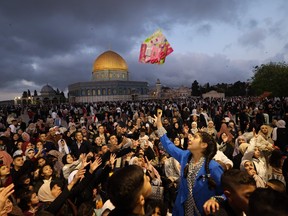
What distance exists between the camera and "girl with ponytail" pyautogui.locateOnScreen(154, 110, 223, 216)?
8.52ft

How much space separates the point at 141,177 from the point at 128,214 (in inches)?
10.2

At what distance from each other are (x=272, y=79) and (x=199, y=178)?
→ 3509 centimetres

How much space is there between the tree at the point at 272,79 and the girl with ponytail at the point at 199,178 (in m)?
33.8

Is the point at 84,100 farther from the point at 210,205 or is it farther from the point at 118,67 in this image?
the point at 210,205

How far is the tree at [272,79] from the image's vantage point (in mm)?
32156

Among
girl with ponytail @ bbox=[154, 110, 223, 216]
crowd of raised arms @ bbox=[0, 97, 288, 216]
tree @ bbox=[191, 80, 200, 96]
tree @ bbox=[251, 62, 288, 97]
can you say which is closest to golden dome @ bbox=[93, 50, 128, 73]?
tree @ bbox=[191, 80, 200, 96]

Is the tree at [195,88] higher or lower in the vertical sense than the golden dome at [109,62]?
lower

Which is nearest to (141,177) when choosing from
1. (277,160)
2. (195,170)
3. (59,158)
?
(195,170)

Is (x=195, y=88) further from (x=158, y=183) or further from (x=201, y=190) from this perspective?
(x=201, y=190)

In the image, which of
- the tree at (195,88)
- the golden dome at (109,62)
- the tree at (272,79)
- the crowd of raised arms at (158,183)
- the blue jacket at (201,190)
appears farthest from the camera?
the tree at (195,88)

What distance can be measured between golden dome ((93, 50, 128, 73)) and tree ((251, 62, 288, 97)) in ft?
143

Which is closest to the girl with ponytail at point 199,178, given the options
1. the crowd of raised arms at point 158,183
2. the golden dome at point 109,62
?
the crowd of raised arms at point 158,183

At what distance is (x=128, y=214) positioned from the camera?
168cm

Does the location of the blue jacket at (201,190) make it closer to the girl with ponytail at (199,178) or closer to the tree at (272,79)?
the girl with ponytail at (199,178)
